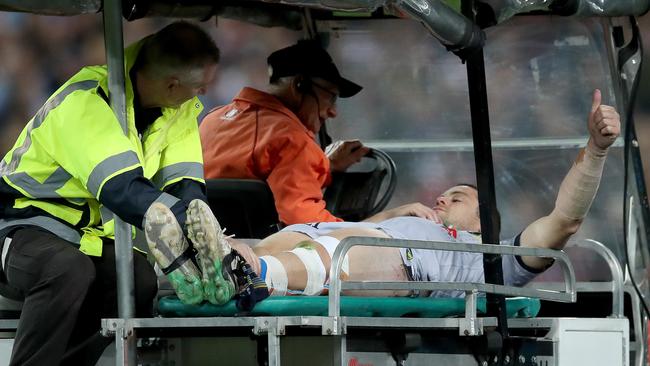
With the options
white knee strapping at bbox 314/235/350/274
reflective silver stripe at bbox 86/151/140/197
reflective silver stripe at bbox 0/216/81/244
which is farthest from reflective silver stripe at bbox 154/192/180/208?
white knee strapping at bbox 314/235/350/274

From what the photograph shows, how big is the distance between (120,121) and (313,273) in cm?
88

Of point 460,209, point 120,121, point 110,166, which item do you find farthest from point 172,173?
point 460,209

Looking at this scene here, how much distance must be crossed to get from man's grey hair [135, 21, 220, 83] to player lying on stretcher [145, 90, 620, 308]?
1.89ft

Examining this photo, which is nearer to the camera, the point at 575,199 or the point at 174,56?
the point at 174,56

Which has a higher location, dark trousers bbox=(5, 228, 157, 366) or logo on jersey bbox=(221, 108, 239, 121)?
logo on jersey bbox=(221, 108, 239, 121)

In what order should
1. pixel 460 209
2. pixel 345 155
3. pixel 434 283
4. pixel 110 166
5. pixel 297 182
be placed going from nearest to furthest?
pixel 110 166 < pixel 434 283 < pixel 297 182 < pixel 460 209 < pixel 345 155

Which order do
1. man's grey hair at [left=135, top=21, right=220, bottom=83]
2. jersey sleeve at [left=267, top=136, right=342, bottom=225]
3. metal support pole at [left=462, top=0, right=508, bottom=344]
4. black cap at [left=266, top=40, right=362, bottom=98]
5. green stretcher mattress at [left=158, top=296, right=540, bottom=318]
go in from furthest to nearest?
black cap at [left=266, top=40, right=362, bottom=98], jersey sleeve at [left=267, top=136, right=342, bottom=225], metal support pole at [left=462, top=0, right=508, bottom=344], man's grey hair at [left=135, top=21, right=220, bottom=83], green stretcher mattress at [left=158, top=296, right=540, bottom=318]

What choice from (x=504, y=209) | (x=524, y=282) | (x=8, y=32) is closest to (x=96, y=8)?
(x=524, y=282)

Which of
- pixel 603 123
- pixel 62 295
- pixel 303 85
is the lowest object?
pixel 62 295

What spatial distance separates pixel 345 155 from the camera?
22.6 ft

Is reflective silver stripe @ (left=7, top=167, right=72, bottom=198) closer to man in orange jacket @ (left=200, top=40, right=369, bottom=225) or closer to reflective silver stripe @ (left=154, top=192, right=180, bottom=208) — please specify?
A: reflective silver stripe @ (left=154, top=192, right=180, bottom=208)

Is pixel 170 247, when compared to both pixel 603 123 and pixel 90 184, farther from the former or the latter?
pixel 603 123

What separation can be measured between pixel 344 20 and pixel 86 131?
304cm

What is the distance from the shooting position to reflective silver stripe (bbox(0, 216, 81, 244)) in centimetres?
442
